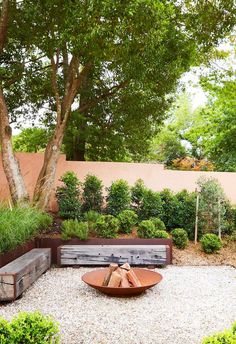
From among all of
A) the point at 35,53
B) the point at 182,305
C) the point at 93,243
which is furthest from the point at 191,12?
the point at 182,305

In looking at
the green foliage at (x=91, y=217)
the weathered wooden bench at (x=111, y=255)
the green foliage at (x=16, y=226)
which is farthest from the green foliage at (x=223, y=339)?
the green foliage at (x=91, y=217)

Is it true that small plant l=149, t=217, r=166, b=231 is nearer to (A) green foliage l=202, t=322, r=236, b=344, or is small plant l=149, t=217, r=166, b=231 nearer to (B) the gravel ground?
(B) the gravel ground

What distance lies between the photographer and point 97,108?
39.8 ft

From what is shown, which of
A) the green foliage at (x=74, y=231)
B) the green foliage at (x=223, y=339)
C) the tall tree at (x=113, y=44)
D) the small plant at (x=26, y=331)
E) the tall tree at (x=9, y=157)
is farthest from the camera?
the tall tree at (x=9, y=157)

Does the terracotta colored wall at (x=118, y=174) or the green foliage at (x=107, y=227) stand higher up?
the terracotta colored wall at (x=118, y=174)

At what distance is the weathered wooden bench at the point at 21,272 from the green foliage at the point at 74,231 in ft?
2.19

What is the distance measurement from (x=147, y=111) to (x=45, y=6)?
4.81 metres

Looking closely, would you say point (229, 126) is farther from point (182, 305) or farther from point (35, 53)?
point (182, 305)

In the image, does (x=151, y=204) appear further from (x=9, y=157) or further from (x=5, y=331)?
(x=5, y=331)

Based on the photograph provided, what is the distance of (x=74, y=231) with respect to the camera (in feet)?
23.2

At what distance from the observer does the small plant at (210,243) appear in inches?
297

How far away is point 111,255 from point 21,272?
6.16ft

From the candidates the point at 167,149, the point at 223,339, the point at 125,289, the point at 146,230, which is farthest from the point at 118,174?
the point at 167,149

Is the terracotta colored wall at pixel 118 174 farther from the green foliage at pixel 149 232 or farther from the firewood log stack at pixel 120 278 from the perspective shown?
the firewood log stack at pixel 120 278
